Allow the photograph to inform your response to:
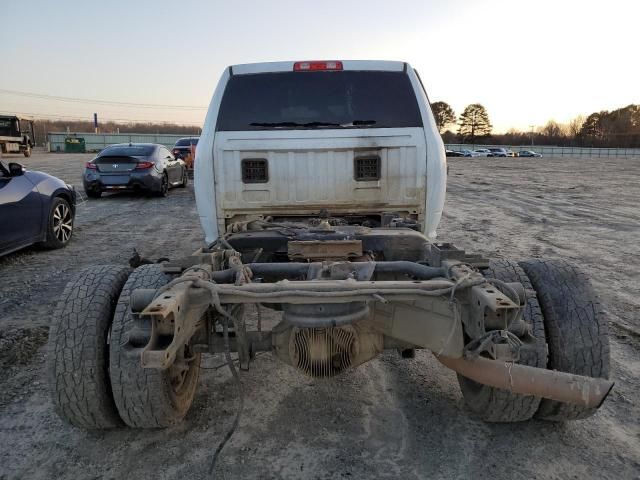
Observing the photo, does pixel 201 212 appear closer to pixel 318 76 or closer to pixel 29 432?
pixel 318 76

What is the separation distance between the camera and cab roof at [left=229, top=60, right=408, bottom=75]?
14.8 feet

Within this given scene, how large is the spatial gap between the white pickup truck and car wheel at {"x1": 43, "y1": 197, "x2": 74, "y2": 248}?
452 centimetres

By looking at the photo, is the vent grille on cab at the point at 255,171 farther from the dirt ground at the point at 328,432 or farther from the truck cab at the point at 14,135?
the truck cab at the point at 14,135

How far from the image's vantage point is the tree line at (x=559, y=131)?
8412cm

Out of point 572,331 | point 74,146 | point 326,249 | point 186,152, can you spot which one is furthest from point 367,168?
point 74,146

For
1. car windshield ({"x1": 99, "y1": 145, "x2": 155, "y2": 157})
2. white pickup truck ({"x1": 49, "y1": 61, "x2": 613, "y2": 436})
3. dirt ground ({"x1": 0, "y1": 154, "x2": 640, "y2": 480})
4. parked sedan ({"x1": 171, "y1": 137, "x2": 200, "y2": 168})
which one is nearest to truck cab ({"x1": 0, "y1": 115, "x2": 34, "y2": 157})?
parked sedan ({"x1": 171, "y1": 137, "x2": 200, "y2": 168})

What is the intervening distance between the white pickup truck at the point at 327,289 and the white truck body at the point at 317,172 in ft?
0.04

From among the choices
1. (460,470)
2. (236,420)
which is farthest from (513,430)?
(236,420)

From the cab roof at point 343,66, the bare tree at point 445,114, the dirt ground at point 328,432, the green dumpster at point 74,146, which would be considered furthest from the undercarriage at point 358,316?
the bare tree at point 445,114

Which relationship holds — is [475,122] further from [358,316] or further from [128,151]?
[358,316]

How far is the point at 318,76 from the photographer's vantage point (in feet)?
14.9

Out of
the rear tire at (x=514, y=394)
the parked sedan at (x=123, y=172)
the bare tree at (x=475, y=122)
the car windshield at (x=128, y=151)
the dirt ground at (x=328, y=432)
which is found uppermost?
the bare tree at (x=475, y=122)

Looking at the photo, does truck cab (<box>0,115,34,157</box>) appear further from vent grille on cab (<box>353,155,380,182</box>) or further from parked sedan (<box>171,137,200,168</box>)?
vent grille on cab (<box>353,155,380,182</box>)

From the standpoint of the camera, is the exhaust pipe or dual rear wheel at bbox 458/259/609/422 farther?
dual rear wheel at bbox 458/259/609/422
